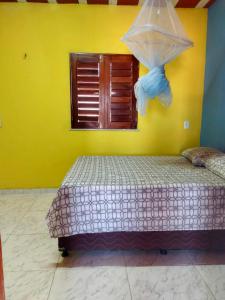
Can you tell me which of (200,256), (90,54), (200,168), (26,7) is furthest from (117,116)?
(200,256)

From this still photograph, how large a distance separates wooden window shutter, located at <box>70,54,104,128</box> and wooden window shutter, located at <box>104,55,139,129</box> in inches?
4.9

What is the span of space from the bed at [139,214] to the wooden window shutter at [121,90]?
61.3 inches

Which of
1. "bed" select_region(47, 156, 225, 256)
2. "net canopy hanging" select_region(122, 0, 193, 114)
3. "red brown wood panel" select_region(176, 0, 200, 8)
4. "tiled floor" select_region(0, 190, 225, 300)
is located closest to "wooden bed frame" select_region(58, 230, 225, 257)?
"bed" select_region(47, 156, 225, 256)

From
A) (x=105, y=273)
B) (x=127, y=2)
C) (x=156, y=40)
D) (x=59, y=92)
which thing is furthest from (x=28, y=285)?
(x=127, y=2)

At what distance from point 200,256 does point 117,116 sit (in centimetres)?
203

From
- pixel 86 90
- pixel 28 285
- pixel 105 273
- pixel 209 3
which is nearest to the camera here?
pixel 28 285

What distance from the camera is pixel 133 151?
3.48 meters

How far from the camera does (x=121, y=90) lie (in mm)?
3328

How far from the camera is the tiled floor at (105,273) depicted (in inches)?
62.8

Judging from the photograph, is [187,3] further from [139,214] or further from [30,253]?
[30,253]

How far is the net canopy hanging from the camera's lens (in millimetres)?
2385

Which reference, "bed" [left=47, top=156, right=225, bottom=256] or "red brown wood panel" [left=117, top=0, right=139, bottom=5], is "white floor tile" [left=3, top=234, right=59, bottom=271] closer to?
"bed" [left=47, top=156, right=225, bottom=256]

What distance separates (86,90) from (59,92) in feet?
1.21

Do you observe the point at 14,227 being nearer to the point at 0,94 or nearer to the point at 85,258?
the point at 85,258
